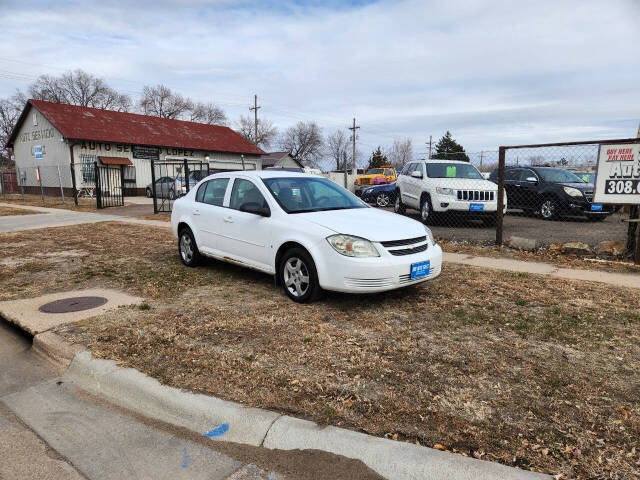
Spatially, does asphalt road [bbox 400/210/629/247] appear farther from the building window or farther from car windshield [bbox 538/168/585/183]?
the building window

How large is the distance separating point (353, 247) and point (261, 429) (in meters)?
2.34

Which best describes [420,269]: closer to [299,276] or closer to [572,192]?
[299,276]

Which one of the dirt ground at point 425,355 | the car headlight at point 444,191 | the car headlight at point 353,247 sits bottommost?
the dirt ground at point 425,355

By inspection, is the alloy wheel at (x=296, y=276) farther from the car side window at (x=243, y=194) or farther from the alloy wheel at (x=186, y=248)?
the alloy wheel at (x=186, y=248)

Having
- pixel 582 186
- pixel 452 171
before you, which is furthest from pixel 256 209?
pixel 582 186

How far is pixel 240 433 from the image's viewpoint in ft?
9.52

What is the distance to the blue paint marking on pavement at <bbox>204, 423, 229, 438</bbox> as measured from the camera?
9.56ft

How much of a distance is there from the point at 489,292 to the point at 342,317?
6.98 ft

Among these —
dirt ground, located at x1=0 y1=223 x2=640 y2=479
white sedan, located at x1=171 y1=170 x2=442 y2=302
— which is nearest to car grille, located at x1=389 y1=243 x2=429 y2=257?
white sedan, located at x1=171 y1=170 x2=442 y2=302

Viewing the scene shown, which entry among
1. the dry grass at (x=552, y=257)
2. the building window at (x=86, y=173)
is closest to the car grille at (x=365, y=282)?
the dry grass at (x=552, y=257)

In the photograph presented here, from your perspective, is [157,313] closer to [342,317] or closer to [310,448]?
[342,317]

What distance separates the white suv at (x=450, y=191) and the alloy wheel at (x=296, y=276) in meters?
6.79

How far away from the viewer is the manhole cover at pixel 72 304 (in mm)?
5141

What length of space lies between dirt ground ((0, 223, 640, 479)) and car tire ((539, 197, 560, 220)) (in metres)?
7.01
